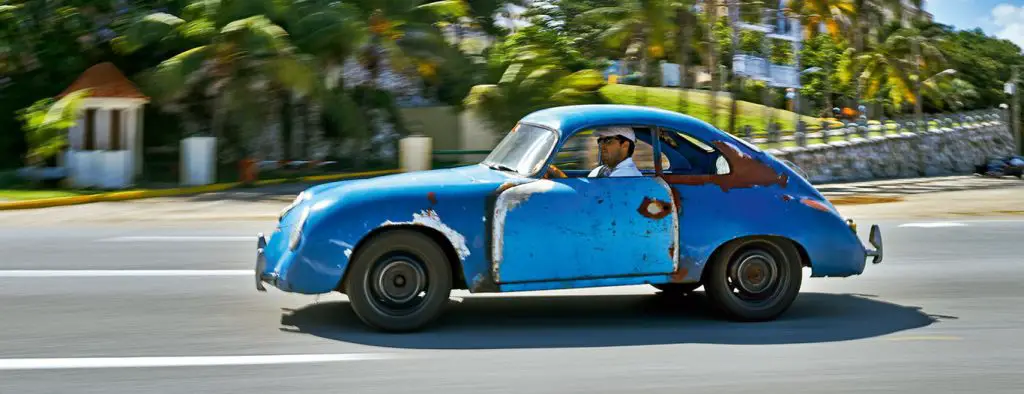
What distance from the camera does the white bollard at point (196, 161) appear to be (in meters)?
24.2

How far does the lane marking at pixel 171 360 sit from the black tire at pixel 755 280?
226cm

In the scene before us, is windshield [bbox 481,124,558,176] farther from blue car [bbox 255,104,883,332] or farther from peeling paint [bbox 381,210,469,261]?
peeling paint [bbox 381,210,469,261]

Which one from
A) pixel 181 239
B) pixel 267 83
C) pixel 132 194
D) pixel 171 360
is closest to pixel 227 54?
pixel 267 83

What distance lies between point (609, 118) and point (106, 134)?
58.5 ft

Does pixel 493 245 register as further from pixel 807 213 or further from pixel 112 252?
pixel 112 252

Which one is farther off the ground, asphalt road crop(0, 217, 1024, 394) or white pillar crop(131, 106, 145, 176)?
white pillar crop(131, 106, 145, 176)

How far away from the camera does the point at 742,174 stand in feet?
26.5

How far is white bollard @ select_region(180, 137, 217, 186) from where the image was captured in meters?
24.2

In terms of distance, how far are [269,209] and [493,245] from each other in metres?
12.4

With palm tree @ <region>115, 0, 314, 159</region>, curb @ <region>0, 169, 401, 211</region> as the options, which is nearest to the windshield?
curb @ <region>0, 169, 401, 211</region>

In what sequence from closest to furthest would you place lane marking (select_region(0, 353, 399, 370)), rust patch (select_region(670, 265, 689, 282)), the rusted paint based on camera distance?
1. lane marking (select_region(0, 353, 399, 370))
2. rust patch (select_region(670, 265, 689, 282))
3. the rusted paint

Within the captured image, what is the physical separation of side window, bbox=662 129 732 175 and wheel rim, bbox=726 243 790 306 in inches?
23.3

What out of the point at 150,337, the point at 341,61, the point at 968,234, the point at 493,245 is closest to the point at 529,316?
the point at 493,245

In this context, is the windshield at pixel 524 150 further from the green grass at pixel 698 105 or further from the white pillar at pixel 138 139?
the green grass at pixel 698 105
